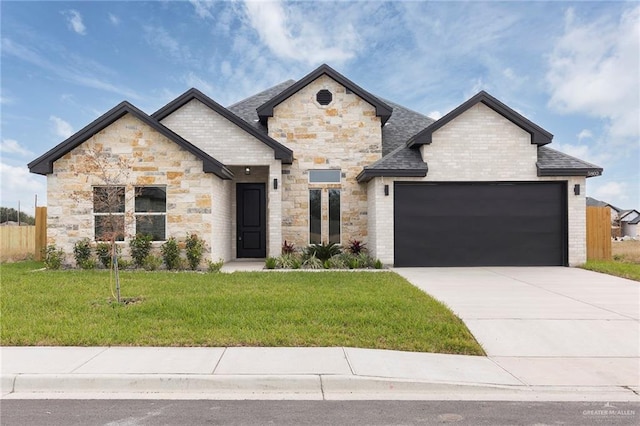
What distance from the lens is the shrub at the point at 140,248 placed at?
12102 mm

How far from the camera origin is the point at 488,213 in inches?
529

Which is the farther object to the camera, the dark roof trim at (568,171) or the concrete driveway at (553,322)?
the dark roof trim at (568,171)

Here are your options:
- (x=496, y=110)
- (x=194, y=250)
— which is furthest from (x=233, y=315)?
(x=496, y=110)

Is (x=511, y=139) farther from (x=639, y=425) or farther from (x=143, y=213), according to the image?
(x=143, y=213)

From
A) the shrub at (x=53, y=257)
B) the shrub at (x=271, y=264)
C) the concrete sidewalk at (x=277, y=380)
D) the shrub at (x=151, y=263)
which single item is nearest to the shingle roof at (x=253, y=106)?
the shrub at (x=271, y=264)

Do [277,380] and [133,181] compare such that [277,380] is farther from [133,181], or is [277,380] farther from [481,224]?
[481,224]

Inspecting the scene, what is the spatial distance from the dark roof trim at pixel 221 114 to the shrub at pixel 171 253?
447cm

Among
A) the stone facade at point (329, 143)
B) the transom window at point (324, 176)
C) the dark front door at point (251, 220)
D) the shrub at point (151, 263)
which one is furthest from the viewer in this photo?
the dark front door at point (251, 220)

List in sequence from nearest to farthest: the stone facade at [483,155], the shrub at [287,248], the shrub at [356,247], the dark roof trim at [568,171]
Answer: the dark roof trim at [568,171] → the stone facade at [483,155] → the shrub at [287,248] → the shrub at [356,247]

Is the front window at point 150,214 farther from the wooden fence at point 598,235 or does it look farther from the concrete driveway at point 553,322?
the wooden fence at point 598,235

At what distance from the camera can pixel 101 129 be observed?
12.2 m

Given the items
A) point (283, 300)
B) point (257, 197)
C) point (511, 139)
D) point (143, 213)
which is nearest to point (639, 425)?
point (283, 300)

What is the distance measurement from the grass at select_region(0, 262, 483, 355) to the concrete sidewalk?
0.63 meters

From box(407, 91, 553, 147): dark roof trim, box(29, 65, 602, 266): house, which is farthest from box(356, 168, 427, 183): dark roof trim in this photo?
box(407, 91, 553, 147): dark roof trim
